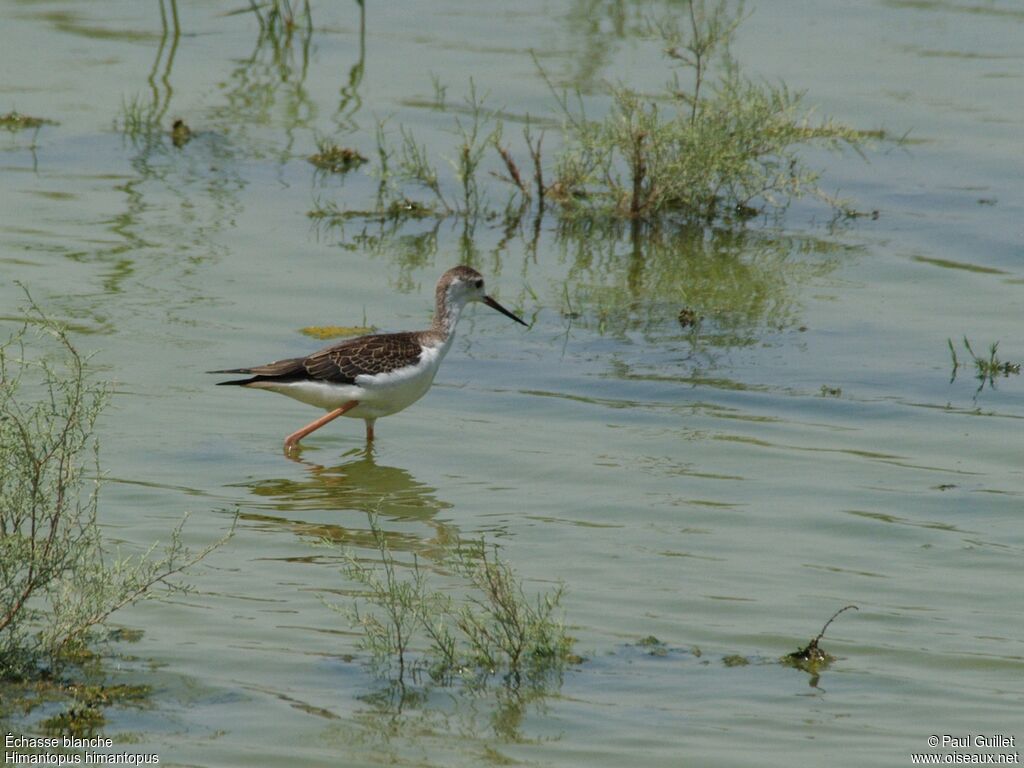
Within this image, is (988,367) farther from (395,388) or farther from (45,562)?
(45,562)

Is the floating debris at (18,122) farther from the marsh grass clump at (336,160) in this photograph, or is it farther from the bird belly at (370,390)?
the bird belly at (370,390)

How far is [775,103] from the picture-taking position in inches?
538

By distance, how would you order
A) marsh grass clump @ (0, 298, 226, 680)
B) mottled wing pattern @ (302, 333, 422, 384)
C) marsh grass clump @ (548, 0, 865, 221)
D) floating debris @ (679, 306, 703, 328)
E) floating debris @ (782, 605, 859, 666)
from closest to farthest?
marsh grass clump @ (0, 298, 226, 680), floating debris @ (782, 605, 859, 666), mottled wing pattern @ (302, 333, 422, 384), floating debris @ (679, 306, 703, 328), marsh grass clump @ (548, 0, 865, 221)

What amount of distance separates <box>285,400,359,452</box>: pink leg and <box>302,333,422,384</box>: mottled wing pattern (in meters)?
0.17

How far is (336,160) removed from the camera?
50.9 ft

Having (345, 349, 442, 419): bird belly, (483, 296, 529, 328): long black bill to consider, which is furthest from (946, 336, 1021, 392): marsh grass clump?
(345, 349, 442, 419): bird belly

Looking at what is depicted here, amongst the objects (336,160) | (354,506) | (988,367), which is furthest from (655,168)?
(354,506)

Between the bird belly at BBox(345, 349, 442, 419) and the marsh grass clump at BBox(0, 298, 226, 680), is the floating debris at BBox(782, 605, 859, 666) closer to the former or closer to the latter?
the marsh grass clump at BBox(0, 298, 226, 680)

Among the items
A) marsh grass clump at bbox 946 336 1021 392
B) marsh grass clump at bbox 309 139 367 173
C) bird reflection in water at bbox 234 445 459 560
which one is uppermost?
marsh grass clump at bbox 309 139 367 173

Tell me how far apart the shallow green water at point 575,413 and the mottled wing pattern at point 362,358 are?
458mm

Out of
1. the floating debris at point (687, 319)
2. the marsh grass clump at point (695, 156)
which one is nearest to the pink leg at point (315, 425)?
the floating debris at point (687, 319)

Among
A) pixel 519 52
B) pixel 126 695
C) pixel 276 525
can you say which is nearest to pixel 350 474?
pixel 276 525

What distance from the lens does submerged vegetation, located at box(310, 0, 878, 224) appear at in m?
13.6

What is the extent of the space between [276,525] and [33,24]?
1389 centimetres
